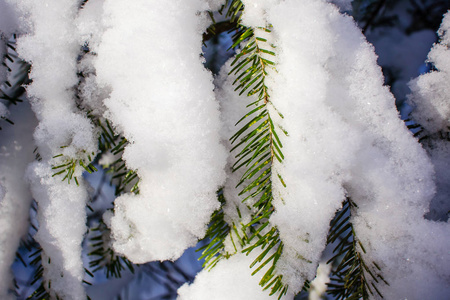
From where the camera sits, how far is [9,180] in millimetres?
911

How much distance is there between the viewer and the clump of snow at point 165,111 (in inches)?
23.6

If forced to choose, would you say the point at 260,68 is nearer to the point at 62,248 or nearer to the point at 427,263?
the point at 427,263

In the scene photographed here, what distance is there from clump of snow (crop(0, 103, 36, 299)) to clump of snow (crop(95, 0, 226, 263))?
519 mm

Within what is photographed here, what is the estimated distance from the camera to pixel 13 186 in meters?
0.91

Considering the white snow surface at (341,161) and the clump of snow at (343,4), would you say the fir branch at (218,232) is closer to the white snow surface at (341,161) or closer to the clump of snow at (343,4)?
the white snow surface at (341,161)

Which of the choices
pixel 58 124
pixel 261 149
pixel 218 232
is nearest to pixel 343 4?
pixel 261 149

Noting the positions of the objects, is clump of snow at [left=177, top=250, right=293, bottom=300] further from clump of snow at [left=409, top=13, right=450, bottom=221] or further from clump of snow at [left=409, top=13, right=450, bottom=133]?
clump of snow at [left=409, top=13, right=450, bottom=133]

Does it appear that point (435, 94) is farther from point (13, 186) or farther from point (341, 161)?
point (13, 186)

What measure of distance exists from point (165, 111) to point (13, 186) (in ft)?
2.28

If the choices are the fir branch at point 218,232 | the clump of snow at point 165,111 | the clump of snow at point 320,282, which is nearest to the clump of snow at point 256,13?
the clump of snow at point 165,111

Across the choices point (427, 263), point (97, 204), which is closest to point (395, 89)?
point (427, 263)

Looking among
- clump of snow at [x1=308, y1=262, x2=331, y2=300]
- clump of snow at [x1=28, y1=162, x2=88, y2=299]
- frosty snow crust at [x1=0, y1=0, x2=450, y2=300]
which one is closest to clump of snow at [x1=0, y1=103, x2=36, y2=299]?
clump of snow at [x1=28, y1=162, x2=88, y2=299]

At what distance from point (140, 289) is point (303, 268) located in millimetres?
2617

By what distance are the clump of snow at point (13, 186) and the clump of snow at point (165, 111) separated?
52 cm
